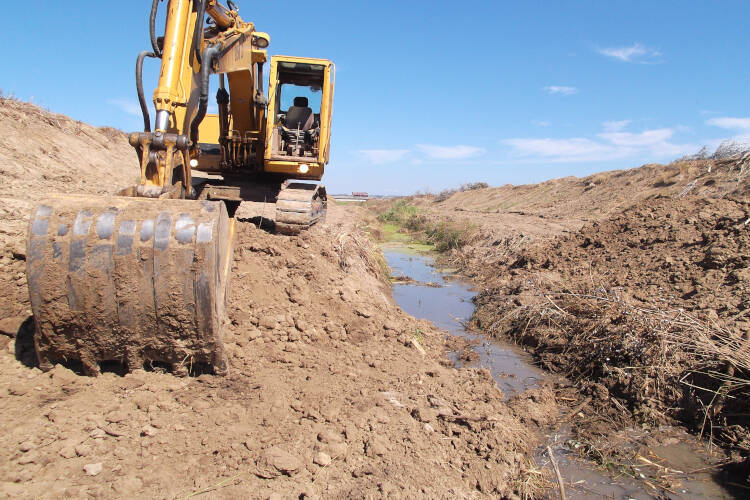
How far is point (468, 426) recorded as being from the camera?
3.76m

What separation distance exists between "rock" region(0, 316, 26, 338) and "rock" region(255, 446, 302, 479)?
2.42 m

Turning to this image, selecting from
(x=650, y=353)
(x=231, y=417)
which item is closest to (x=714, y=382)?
(x=650, y=353)

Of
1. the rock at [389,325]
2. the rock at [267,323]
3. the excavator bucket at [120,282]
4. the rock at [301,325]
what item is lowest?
the rock at [389,325]

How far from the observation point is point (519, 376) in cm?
583

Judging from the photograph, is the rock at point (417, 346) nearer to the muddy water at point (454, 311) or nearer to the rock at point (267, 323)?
the muddy water at point (454, 311)

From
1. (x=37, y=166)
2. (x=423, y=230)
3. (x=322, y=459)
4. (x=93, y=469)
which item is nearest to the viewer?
(x=93, y=469)

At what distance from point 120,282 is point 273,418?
143 cm

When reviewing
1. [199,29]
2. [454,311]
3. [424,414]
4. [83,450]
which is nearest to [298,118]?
[199,29]

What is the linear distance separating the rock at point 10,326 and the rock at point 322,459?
2692 millimetres

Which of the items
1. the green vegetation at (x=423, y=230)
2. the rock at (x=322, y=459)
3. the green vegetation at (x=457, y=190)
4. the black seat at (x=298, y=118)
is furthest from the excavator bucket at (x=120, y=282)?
the green vegetation at (x=457, y=190)

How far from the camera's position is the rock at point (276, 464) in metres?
2.86

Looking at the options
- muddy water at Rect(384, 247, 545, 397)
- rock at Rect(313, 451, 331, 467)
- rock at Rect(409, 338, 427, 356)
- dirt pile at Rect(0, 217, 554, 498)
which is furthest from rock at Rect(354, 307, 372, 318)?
rock at Rect(313, 451, 331, 467)

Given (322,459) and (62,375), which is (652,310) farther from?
(62,375)

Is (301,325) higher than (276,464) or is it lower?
higher
